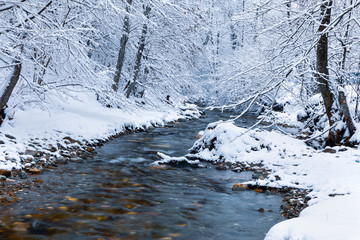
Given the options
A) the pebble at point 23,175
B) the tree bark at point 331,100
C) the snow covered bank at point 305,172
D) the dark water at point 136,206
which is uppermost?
the tree bark at point 331,100

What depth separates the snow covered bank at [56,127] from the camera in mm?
7535

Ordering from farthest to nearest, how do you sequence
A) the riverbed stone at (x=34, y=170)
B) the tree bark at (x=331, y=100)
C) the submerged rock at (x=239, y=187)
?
Result: the tree bark at (x=331, y=100)
the riverbed stone at (x=34, y=170)
the submerged rock at (x=239, y=187)

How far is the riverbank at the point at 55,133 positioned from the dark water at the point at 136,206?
61cm

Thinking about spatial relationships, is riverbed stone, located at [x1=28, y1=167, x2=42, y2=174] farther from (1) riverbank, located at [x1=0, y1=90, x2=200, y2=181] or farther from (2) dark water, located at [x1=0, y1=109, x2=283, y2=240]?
(2) dark water, located at [x1=0, y1=109, x2=283, y2=240]

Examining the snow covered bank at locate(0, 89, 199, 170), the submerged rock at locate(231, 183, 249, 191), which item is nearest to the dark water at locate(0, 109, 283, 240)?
the submerged rock at locate(231, 183, 249, 191)

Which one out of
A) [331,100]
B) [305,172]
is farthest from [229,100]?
[331,100]

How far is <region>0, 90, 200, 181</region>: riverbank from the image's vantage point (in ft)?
23.2

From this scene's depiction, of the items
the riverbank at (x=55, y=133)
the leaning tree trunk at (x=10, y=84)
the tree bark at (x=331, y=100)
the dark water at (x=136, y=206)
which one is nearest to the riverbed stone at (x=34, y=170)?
the riverbank at (x=55, y=133)

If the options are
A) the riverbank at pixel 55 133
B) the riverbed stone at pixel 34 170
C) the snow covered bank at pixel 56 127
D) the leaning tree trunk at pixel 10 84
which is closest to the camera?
the riverbed stone at pixel 34 170

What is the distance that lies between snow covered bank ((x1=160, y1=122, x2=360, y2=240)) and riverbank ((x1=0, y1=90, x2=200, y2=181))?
335cm

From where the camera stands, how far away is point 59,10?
8.10 meters

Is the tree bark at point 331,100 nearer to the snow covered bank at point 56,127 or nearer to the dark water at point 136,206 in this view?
the dark water at point 136,206

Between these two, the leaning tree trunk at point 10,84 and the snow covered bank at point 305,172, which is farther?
the leaning tree trunk at point 10,84

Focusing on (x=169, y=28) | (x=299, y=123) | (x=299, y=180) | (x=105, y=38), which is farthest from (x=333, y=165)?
(x=105, y=38)
